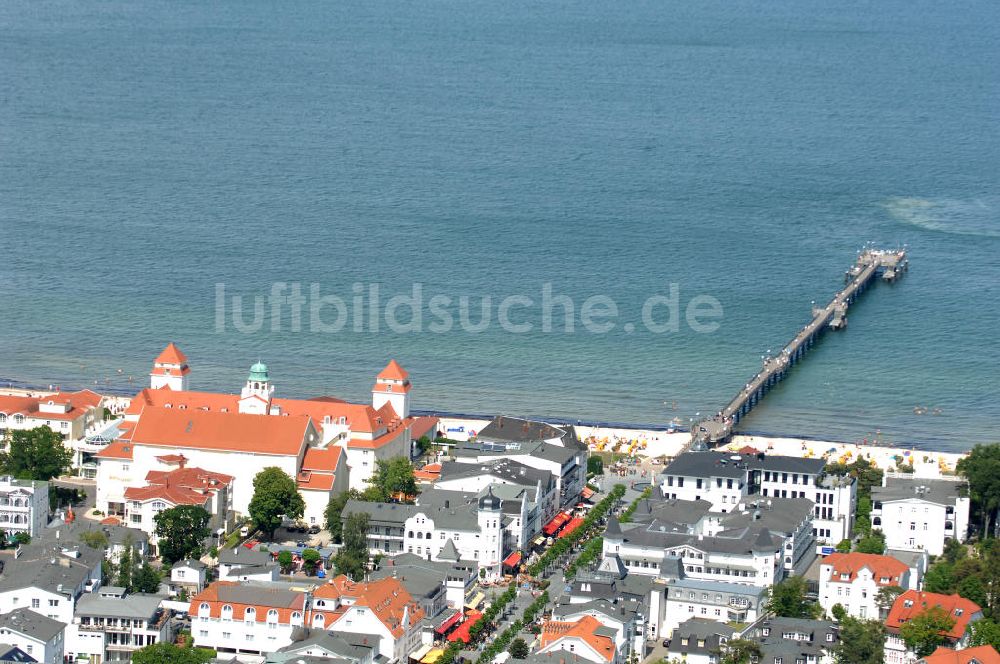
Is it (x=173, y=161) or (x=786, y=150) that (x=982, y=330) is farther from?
(x=173, y=161)

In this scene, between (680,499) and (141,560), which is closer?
(141,560)

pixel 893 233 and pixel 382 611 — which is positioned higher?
pixel 893 233

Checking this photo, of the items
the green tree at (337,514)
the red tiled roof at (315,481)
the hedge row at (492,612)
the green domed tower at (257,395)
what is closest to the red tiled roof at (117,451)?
the green domed tower at (257,395)

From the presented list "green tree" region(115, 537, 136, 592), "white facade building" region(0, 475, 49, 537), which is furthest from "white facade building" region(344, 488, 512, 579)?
"white facade building" region(0, 475, 49, 537)

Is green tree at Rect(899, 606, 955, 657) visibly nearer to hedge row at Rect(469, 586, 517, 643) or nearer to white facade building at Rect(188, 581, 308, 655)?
hedge row at Rect(469, 586, 517, 643)

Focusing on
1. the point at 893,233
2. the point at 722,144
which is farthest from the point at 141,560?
the point at 722,144

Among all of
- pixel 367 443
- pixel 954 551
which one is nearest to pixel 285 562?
pixel 367 443

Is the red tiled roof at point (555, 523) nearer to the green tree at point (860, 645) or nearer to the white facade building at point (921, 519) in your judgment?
the white facade building at point (921, 519)

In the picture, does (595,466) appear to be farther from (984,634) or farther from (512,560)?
(984,634)
